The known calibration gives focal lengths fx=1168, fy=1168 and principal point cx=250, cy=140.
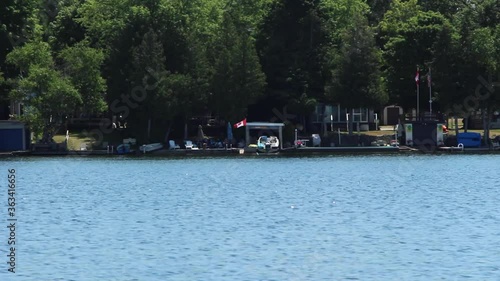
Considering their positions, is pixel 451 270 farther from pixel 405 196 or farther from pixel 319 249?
pixel 405 196

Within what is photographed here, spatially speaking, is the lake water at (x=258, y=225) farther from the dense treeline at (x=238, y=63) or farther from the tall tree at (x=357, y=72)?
the tall tree at (x=357, y=72)

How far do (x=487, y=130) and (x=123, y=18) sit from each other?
3555 cm

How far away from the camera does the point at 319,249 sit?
121 feet

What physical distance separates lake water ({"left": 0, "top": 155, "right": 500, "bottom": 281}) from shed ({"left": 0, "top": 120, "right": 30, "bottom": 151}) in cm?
2747

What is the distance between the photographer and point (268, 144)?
10325 centimetres

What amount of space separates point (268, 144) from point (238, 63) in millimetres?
7632

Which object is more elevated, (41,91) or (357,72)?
(357,72)

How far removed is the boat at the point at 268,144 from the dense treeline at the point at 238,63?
3.13 m

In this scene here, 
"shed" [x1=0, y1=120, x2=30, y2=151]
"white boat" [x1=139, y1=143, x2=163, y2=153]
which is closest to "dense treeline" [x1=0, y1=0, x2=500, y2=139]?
"white boat" [x1=139, y1=143, x2=163, y2=153]

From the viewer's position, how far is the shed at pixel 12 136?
103812 millimetres

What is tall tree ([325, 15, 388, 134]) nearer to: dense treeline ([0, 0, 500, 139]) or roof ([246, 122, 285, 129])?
dense treeline ([0, 0, 500, 139])

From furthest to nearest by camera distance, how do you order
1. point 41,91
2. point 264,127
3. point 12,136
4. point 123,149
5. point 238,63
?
point 12,136 < point 264,127 < point 238,63 < point 123,149 < point 41,91

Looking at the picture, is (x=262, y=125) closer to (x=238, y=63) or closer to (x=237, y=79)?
(x=237, y=79)

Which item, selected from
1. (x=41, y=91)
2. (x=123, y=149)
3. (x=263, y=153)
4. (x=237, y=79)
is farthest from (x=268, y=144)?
(x=41, y=91)
